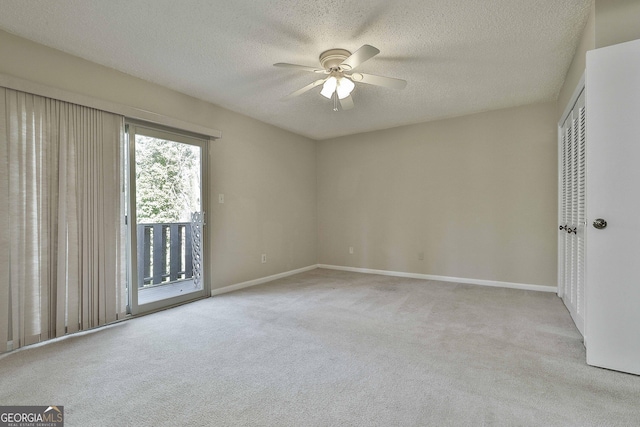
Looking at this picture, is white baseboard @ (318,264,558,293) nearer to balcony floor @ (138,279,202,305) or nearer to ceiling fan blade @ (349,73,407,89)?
balcony floor @ (138,279,202,305)

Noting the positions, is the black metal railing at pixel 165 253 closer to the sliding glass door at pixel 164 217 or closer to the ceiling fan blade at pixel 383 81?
the sliding glass door at pixel 164 217

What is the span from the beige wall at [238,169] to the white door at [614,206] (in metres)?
3.68

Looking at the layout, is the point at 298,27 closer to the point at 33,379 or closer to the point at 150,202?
the point at 150,202

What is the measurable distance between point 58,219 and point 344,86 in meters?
2.72

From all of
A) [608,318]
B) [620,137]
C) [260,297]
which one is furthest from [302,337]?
[620,137]

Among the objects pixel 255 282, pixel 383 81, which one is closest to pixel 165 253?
pixel 255 282

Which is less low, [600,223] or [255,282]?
[600,223]

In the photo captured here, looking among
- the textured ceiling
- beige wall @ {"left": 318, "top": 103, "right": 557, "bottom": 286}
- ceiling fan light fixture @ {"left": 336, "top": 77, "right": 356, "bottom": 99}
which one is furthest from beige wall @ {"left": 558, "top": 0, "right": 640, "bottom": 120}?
beige wall @ {"left": 318, "top": 103, "right": 557, "bottom": 286}

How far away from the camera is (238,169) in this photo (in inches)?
169

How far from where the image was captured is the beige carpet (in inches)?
61.6

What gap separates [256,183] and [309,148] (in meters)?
1.60

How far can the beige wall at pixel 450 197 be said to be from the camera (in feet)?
13.1

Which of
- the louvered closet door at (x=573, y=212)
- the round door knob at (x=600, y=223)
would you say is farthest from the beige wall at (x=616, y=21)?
the round door knob at (x=600, y=223)

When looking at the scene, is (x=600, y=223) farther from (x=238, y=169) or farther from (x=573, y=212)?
(x=238, y=169)
